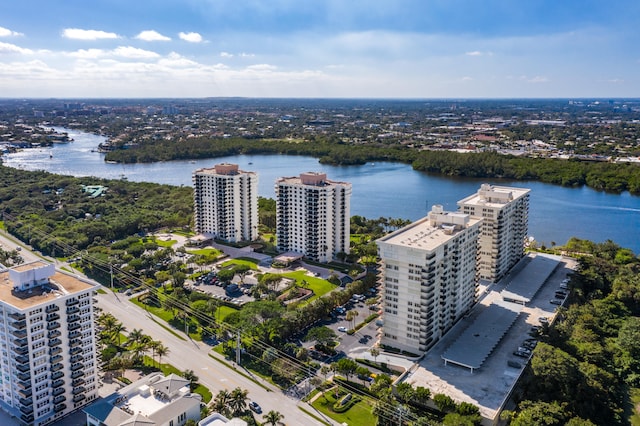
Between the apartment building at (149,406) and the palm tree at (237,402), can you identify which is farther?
the palm tree at (237,402)

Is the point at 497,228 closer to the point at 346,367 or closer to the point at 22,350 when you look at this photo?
the point at 346,367

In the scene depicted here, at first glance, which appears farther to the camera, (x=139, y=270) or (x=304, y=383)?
(x=139, y=270)

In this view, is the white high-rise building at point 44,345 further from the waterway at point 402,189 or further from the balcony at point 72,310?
the waterway at point 402,189

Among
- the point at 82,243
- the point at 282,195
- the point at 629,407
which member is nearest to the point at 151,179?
the point at 82,243

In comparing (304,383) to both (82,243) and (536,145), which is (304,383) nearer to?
(82,243)

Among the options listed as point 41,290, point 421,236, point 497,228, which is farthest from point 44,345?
point 497,228

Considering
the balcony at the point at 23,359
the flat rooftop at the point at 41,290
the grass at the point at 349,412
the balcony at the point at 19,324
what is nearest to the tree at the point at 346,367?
the grass at the point at 349,412
